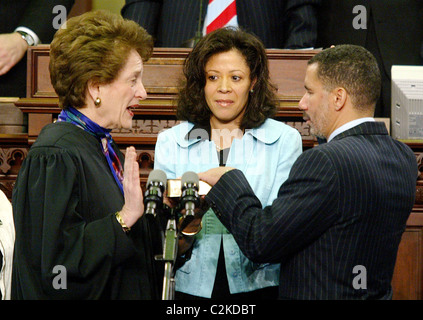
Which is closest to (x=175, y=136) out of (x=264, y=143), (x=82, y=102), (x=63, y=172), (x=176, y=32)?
(x=264, y=143)

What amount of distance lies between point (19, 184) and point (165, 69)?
1334mm

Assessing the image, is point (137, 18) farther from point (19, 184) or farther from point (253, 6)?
point (19, 184)

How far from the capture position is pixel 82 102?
2109 mm

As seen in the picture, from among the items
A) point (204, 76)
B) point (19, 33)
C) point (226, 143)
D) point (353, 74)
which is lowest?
point (226, 143)

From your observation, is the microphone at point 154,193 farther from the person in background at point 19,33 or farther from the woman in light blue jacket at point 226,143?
the person in background at point 19,33

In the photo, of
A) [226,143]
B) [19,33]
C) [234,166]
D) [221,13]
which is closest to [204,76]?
[226,143]

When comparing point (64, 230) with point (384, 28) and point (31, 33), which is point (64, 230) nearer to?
point (31, 33)

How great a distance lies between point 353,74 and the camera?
2.15 m

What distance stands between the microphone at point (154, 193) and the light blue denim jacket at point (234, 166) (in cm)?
71

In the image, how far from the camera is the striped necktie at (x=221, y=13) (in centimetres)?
369

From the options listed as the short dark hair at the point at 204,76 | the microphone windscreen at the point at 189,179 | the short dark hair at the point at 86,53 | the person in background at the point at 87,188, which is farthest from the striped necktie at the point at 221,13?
the microphone windscreen at the point at 189,179

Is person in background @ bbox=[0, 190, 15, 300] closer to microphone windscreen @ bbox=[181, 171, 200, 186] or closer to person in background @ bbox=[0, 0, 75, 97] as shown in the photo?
microphone windscreen @ bbox=[181, 171, 200, 186]

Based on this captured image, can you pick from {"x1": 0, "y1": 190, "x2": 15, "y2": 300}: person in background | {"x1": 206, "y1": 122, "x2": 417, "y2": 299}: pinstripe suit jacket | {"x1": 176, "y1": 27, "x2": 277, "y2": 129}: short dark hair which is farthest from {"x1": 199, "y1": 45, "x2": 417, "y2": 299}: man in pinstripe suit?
{"x1": 0, "y1": 190, "x2": 15, "y2": 300}: person in background

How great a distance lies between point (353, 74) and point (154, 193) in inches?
34.6
